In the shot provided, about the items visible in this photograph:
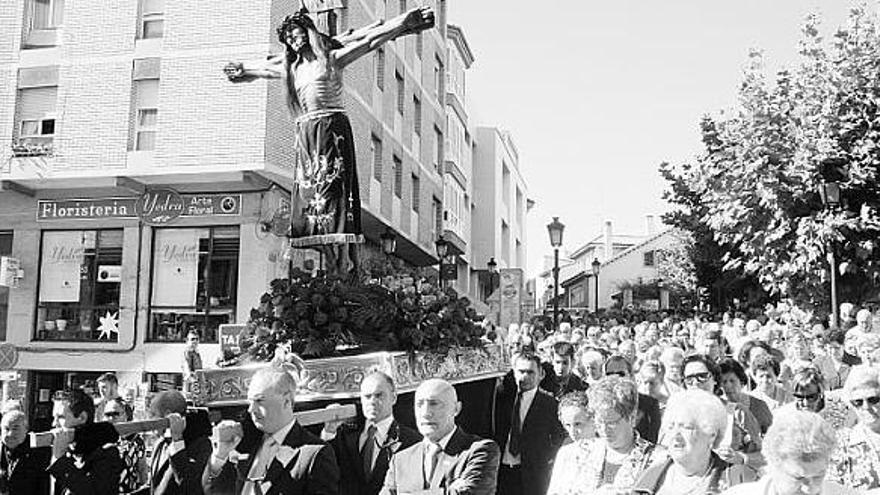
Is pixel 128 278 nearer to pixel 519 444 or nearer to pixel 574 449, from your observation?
pixel 519 444

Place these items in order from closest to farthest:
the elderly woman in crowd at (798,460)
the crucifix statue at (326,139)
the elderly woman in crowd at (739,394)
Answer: the elderly woman in crowd at (798,460) < the elderly woman in crowd at (739,394) < the crucifix statue at (326,139)

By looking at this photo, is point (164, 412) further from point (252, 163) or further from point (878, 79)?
point (878, 79)

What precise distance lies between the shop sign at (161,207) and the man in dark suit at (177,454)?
14059 mm

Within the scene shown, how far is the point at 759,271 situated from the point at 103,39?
50.6ft

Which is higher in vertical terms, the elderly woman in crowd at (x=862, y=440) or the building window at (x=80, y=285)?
the building window at (x=80, y=285)

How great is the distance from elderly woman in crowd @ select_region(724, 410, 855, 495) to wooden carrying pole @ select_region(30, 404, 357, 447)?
8.90 feet

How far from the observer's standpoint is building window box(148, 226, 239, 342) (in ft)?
62.8

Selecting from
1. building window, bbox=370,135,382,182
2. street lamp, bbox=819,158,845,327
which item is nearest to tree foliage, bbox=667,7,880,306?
street lamp, bbox=819,158,845,327

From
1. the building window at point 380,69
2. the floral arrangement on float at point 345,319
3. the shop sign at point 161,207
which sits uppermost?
the building window at point 380,69

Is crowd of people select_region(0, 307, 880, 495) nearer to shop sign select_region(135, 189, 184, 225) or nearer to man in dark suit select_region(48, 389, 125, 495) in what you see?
man in dark suit select_region(48, 389, 125, 495)

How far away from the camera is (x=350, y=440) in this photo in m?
5.52

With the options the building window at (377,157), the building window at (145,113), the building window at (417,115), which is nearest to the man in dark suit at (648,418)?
the building window at (145,113)

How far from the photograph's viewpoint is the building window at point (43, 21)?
20.5 metres

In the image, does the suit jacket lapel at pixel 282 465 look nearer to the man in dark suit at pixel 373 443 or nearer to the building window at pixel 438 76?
the man in dark suit at pixel 373 443
